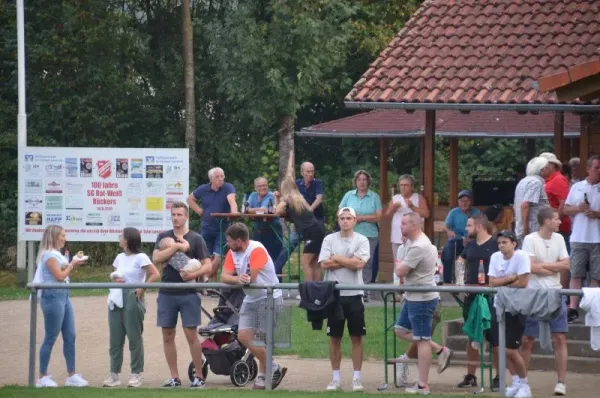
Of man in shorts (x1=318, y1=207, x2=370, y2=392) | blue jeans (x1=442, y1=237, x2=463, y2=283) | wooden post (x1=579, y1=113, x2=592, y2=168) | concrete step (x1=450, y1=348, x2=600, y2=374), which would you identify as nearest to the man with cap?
blue jeans (x1=442, y1=237, x2=463, y2=283)

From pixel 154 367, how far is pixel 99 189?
7925 mm

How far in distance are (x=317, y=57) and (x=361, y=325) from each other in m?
21.1

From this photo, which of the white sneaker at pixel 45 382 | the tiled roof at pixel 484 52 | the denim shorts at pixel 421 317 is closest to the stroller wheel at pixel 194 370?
the white sneaker at pixel 45 382

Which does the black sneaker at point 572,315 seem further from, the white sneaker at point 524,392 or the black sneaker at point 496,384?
the white sneaker at point 524,392

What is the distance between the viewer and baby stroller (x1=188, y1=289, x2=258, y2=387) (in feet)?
44.4

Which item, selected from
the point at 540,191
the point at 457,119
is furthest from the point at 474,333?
the point at 457,119

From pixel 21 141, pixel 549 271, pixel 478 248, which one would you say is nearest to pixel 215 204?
pixel 21 141

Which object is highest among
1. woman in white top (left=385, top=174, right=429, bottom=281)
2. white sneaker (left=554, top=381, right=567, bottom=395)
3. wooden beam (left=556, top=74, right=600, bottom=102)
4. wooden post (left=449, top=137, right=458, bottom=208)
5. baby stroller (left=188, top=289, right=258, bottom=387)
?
wooden beam (left=556, top=74, right=600, bottom=102)

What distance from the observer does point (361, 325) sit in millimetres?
13203

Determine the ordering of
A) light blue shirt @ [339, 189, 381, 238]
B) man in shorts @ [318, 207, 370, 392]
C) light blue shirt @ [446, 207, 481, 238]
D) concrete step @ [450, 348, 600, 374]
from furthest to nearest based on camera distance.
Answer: light blue shirt @ [339, 189, 381, 238] → light blue shirt @ [446, 207, 481, 238] → concrete step @ [450, 348, 600, 374] → man in shorts @ [318, 207, 370, 392]

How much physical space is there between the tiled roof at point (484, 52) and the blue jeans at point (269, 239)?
3.04 metres

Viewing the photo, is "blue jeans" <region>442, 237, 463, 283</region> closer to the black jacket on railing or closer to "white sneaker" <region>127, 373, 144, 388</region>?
the black jacket on railing

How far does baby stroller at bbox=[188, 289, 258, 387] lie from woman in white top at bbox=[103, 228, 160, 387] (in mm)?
595

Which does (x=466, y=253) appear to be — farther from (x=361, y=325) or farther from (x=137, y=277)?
(x=137, y=277)
